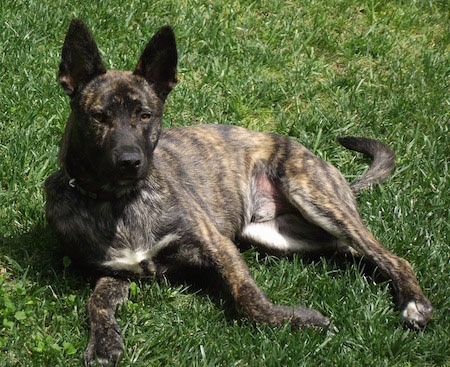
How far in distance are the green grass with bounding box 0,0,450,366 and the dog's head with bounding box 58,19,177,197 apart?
712 mm

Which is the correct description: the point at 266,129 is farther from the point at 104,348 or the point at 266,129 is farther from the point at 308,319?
the point at 104,348

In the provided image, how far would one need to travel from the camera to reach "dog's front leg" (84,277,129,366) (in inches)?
183

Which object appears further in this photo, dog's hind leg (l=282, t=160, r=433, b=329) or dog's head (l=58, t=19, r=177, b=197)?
dog's hind leg (l=282, t=160, r=433, b=329)

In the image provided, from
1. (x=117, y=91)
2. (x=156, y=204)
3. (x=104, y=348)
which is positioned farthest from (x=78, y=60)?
(x=104, y=348)

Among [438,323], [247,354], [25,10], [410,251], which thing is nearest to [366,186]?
[410,251]

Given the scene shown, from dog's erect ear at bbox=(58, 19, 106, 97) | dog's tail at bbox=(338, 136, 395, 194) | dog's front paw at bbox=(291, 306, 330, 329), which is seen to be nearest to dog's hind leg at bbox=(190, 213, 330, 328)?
dog's front paw at bbox=(291, 306, 330, 329)

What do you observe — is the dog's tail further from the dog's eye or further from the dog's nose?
the dog's nose

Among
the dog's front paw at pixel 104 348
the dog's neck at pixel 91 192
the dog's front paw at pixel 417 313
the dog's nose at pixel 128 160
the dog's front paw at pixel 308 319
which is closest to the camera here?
the dog's front paw at pixel 104 348

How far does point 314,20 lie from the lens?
26.7ft

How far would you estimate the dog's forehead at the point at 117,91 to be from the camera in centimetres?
502

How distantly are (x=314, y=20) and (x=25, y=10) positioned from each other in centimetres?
259

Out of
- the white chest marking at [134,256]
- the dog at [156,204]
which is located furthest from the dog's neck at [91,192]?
the white chest marking at [134,256]

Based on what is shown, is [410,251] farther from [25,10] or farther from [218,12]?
[25,10]

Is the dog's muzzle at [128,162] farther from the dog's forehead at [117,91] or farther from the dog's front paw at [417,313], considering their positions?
the dog's front paw at [417,313]
